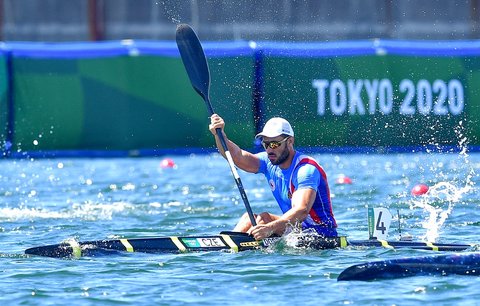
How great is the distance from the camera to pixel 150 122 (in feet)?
60.4

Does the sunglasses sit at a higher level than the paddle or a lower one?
Result: lower

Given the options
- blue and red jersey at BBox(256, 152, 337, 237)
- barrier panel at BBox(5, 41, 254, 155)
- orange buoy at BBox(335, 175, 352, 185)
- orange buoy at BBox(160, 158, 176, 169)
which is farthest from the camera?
barrier panel at BBox(5, 41, 254, 155)

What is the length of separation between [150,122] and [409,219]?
260 inches

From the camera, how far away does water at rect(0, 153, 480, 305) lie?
8445mm

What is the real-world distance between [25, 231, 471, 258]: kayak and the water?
0.30ft

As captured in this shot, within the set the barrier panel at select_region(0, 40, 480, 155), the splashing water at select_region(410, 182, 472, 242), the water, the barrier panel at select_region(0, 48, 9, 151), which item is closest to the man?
the water

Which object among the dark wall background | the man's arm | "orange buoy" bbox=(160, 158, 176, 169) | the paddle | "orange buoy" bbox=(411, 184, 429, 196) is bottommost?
"orange buoy" bbox=(411, 184, 429, 196)

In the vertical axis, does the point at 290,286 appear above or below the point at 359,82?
below

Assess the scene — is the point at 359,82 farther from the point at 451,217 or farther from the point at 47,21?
the point at 47,21

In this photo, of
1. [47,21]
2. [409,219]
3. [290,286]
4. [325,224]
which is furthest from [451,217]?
[47,21]

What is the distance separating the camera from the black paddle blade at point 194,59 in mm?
12125

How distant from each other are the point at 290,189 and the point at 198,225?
93.6 inches

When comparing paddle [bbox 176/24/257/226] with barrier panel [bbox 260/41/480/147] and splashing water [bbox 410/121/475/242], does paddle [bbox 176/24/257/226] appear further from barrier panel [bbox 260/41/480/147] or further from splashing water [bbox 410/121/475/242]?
barrier panel [bbox 260/41/480/147]

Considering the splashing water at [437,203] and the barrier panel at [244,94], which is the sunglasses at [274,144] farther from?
the barrier panel at [244,94]
